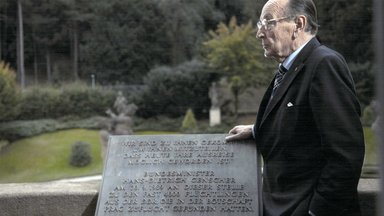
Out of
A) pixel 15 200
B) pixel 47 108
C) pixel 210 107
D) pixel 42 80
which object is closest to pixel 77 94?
pixel 47 108

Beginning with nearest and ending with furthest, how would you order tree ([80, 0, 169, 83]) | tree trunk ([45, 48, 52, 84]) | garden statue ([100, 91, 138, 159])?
tree trunk ([45, 48, 52, 84]) < tree ([80, 0, 169, 83]) < garden statue ([100, 91, 138, 159])

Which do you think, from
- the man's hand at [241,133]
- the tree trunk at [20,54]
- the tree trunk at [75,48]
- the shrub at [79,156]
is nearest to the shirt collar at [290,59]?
the man's hand at [241,133]

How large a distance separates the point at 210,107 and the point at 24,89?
24.3 ft

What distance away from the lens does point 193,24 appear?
1788 centimetres

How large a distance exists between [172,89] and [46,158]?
5258mm

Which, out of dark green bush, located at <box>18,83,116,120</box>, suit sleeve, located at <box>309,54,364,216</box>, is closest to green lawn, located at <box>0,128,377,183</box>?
dark green bush, located at <box>18,83,116,120</box>

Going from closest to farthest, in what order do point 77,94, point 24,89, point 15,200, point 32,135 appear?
1. point 15,200
2. point 24,89
3. point 32,135
4. point 77,94

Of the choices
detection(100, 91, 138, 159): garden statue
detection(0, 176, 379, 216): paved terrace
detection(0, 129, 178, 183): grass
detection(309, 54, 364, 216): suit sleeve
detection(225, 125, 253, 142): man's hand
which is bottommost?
detection(0, 129, 178, 183): grass

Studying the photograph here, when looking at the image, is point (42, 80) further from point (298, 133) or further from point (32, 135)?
point (298, 133)

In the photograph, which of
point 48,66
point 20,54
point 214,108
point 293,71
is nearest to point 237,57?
point 214,108

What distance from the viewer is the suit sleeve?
1.60m

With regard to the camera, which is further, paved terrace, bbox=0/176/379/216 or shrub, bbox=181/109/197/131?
shrub, bbox=181/109/197/131

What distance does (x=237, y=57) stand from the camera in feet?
67.6

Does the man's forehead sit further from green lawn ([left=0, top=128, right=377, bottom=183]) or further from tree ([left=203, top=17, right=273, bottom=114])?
tree ([left=203, top=17, right=273, bottom=114])
